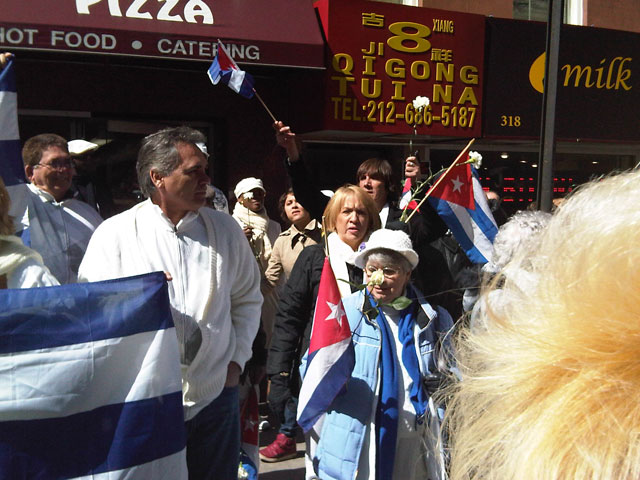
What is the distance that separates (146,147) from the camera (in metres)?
3.25

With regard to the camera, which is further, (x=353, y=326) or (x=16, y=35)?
(x=16, y=35)

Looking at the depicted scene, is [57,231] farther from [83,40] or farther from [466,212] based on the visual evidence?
[83,40]

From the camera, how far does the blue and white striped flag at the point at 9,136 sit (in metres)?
3.37

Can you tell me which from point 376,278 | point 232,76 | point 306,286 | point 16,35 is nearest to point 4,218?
point 376,278

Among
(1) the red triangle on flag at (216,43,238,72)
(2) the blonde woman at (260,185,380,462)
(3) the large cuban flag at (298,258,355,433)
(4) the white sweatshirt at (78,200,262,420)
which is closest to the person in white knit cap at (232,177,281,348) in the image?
(1) the red triangle on flag at (216,43,238,72)

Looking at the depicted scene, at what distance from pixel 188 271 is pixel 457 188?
2.43 metres

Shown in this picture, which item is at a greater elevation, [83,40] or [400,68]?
[400,68]

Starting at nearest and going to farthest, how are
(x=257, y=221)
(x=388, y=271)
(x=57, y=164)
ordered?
(x=388, y=271) < (x=57, y=164) < (x=257, y=221)

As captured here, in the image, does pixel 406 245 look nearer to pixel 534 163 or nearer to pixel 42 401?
pixel 42 401

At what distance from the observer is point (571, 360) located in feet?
2.78

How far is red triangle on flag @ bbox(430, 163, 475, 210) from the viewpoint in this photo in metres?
4.94

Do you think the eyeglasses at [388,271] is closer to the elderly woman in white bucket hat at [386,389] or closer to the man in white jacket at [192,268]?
the elderly woman in white bucket hat at [386,389]

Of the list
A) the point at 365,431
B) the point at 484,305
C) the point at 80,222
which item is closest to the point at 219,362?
the point at 365,431

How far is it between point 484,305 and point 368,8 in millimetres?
7660
